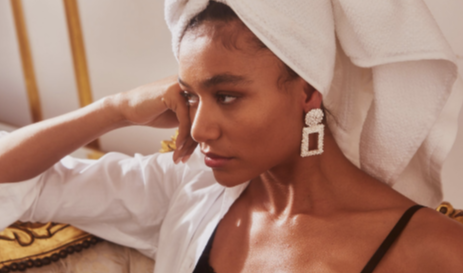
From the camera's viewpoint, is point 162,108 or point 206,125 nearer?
point 206,125

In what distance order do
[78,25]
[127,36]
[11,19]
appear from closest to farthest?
1. [127,36]
2. [78,25]
3. [11,19]

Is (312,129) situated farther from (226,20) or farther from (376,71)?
(226,20)

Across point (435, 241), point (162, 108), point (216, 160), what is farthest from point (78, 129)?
point (435, 241)

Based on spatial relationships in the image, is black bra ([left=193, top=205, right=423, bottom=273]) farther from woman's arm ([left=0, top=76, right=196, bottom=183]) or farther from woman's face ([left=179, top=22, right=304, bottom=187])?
woman's arm ([left=0, top=76, right=196, bottom=183])

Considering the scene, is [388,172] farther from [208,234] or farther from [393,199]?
[208,234]

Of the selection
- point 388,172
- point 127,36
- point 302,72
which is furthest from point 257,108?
point 127,36

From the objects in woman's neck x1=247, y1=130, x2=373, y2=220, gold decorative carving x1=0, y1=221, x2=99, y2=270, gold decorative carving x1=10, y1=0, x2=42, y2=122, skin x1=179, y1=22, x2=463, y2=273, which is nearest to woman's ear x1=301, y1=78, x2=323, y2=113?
skin x1=179, y1=22, x2=463, y2=273

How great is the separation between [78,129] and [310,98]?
678mm

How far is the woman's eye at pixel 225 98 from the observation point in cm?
94

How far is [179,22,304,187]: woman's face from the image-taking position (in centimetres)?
90

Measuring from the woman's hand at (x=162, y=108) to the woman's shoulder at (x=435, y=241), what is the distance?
1.88 ft

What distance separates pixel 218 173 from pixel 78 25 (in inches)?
56.5

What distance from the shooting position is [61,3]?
7.14 feet

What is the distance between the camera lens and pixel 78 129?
1315 mm
